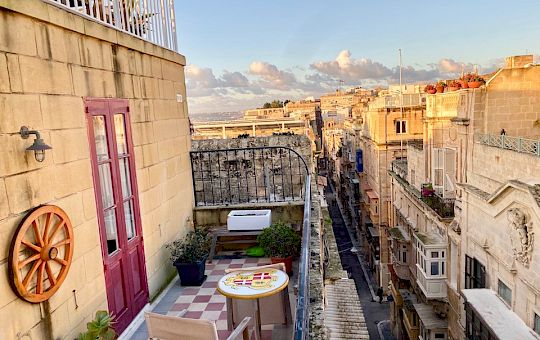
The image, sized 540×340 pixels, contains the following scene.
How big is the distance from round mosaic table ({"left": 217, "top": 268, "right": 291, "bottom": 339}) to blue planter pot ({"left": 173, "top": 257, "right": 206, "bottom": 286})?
62.6 inches

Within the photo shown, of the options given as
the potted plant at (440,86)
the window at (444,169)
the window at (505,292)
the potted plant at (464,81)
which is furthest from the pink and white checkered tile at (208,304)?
the potted plant at (440,86)

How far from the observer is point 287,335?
180 inches

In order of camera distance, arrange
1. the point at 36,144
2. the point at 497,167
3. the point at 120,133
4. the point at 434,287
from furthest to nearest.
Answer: the point at 434,287, the point at 497,167, the point at 120,133, the point at 36,144

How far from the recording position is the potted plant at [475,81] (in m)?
14.7

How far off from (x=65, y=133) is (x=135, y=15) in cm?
281

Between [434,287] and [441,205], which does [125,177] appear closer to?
[441,205]

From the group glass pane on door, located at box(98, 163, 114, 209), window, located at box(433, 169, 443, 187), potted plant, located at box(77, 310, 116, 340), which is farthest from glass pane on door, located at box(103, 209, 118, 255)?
window, located at box(433, 169, 443, 187)

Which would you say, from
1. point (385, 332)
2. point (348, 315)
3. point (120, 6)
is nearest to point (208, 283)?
point (348, 315)

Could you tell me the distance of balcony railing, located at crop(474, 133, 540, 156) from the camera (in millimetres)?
10473

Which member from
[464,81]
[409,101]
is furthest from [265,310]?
[409,101]

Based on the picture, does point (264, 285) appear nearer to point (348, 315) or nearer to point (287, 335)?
point (287, 335)

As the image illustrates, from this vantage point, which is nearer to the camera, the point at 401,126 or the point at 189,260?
the point at 189,260

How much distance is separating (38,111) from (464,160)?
14.8 meters

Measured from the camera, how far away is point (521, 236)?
33.6 feet
